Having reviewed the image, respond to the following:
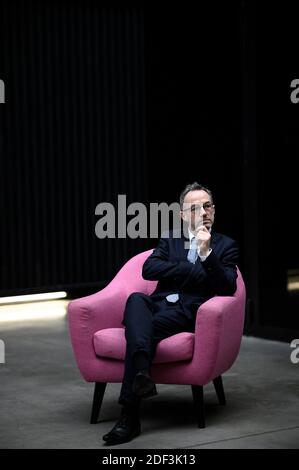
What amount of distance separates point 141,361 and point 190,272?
589 millimetres

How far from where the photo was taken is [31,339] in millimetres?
6914

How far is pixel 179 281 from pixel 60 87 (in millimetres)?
4889

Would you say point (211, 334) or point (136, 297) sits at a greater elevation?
point (136, 297)

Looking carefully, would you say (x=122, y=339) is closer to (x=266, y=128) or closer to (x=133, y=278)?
(x=133, y=278)

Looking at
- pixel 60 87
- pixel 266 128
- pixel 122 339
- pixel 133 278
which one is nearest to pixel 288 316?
pixel 266 128

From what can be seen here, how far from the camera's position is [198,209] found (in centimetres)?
458

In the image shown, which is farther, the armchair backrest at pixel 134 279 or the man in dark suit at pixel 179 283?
the armchair backrest at pixel 134 279

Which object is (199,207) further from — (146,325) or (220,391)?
(220,391)

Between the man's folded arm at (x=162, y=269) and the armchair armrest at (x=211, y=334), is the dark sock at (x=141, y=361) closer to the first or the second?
the armchair armrest at (x=211, y=334)

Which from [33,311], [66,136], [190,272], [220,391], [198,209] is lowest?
[33,311]

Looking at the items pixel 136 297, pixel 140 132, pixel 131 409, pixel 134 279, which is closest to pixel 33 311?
pixel 140 132

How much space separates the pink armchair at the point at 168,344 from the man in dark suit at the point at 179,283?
0.10 metres

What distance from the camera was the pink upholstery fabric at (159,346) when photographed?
4.30 metres

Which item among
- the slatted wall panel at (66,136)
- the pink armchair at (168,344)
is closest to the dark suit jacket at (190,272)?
the pink armchair at (168,344)
